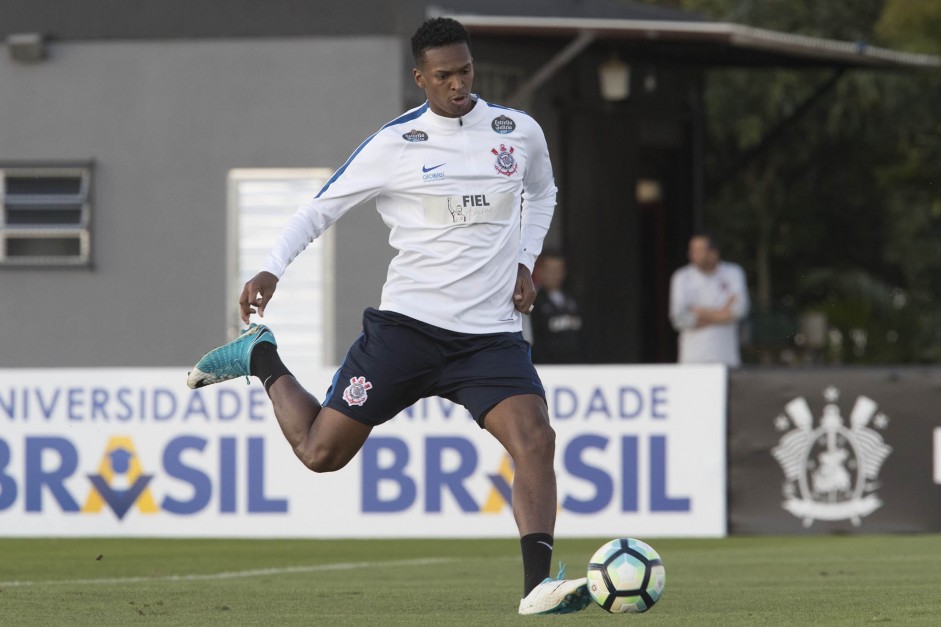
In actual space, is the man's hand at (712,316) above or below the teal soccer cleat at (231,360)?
above

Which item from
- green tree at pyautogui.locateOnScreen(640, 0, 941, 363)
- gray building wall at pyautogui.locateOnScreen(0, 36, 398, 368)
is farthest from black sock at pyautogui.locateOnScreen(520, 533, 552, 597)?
green tree at pyautogui.locateOnScreen(640, 0, 941, 363)

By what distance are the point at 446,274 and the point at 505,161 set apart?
1.60 feet

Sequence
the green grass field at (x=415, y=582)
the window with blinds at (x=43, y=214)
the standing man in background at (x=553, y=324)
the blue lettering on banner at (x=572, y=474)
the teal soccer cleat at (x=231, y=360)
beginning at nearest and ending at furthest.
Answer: the green grass field at (x=415, y=582), the teal soccer cleat at (x=231, y=360), the blue lettering on banner at (x=572, y=474), the standing man in background at (x=553, y=324), the window with blinds at (x=43, y=214)

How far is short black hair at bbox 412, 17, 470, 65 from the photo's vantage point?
7.04 meters

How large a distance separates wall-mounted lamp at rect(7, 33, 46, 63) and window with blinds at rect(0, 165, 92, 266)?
994 millimetres

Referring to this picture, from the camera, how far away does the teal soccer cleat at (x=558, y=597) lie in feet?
22.1

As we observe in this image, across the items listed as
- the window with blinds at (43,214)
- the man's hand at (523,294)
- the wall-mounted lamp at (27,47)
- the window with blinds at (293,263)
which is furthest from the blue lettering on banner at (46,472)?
the man's hand at (523,294)

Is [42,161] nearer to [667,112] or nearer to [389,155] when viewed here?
[667,112]

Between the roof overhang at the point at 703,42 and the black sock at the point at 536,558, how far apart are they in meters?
9.57

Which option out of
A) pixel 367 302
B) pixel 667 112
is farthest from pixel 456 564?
pixel 667 112

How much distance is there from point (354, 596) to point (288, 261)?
180cm

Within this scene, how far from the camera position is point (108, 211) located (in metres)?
17.5

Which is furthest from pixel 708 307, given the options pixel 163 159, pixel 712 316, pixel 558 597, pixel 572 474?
pixel 558 597

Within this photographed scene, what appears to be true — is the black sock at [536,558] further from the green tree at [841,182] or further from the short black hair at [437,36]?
the green tree at [841,182]
